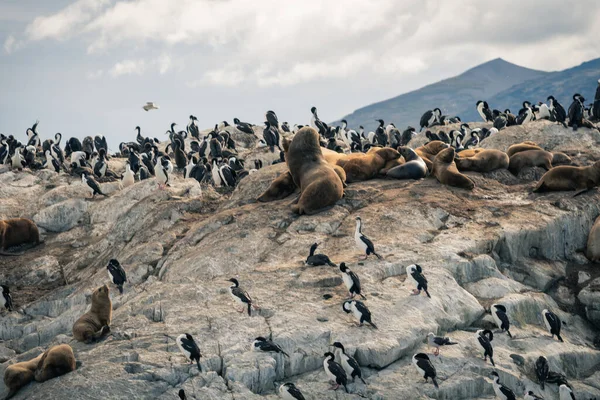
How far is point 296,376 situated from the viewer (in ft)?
40.0

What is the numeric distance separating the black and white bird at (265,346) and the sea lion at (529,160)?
438 inches

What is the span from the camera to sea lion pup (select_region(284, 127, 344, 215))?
707 inches

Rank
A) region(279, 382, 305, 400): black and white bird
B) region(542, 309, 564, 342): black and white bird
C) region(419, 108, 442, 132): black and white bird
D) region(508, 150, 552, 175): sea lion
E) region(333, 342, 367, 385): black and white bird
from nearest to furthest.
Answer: region(279, 382, 305, 400): black and white bird < region(333, 342, 367, 385): black and white bird < region(542, 309, 564, 342): black and white bird < region(508, 150, 552, 175): sea lion < region(419, 108, 442, 132): black and white bird

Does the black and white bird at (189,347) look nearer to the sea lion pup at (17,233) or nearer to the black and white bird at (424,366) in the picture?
the black and white bird at (424,366)

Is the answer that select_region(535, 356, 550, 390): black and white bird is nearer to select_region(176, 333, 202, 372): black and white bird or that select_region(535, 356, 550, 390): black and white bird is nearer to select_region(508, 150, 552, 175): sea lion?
select_region(176, 333, 202, 372): black and white bird

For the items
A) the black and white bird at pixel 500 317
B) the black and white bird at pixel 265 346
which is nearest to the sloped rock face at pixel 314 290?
the black and white bird at pixel 265 346

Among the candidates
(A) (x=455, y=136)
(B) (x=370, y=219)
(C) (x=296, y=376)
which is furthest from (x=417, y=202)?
(A) (x=455, y=136)

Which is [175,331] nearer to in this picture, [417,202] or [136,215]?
[417,202]

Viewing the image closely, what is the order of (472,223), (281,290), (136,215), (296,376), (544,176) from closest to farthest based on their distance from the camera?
(296,376), (281,290), (472,223), (544,176), (136,215)

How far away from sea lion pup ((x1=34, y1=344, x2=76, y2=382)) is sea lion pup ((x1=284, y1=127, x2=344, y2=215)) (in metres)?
7.21

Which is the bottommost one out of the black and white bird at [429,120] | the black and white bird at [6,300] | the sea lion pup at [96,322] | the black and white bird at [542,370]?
the black and white bird at [542,370]

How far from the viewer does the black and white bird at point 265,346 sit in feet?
39.6

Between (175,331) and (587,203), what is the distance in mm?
10523

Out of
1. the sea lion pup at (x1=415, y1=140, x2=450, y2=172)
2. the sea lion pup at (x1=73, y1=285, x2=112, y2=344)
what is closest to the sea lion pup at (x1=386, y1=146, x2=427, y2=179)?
the sea lion pup at (x1=415, y1=140, x2=450, y2=172)
